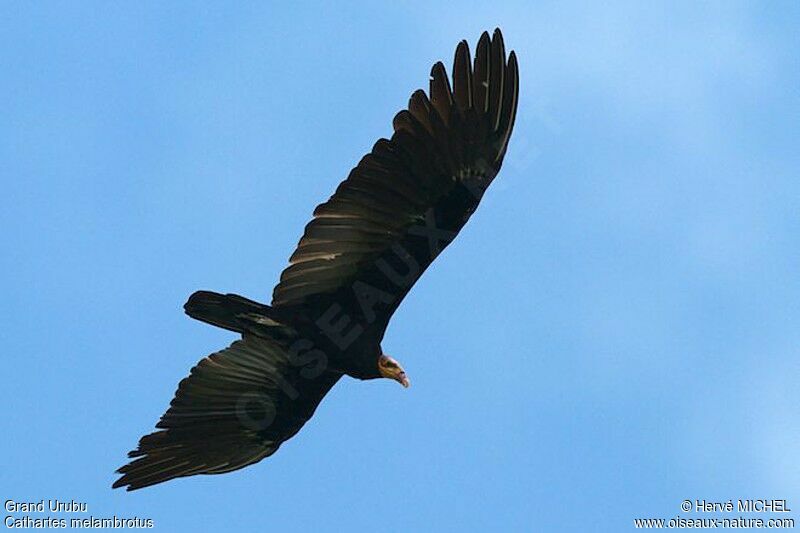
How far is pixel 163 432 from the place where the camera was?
1881 centimetres

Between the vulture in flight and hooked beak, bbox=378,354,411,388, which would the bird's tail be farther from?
hooked beak, bbox=378,354,411,388

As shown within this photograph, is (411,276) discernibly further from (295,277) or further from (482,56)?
(482,56)

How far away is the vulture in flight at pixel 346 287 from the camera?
16.3 metres

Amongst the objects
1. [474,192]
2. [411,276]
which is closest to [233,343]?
[411,276]

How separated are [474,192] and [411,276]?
50.7 inches

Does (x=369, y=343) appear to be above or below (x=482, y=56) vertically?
below

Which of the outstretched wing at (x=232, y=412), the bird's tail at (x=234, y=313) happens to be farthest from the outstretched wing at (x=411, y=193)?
the outstretched wing at (x=232, y=412)

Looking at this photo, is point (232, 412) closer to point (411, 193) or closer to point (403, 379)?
point (403, 379)

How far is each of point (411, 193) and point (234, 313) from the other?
2.47 metres

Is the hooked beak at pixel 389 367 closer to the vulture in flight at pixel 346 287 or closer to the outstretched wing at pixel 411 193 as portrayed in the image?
the vulture in flight at pixel 346 287

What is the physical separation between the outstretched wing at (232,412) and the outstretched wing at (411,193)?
1462 mm

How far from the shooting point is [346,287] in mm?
17438

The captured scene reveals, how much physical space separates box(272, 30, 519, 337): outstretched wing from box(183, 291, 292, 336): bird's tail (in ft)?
0.79

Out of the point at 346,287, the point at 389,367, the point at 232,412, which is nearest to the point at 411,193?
the point at 346,287
